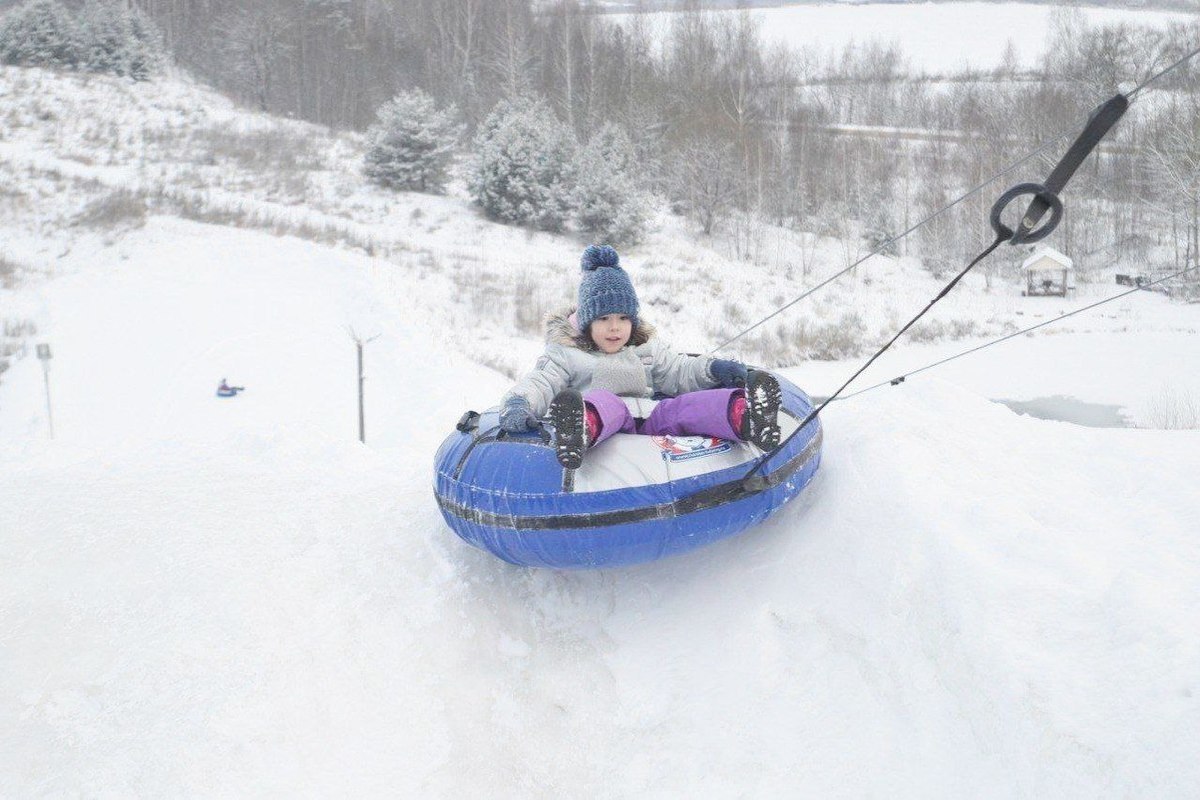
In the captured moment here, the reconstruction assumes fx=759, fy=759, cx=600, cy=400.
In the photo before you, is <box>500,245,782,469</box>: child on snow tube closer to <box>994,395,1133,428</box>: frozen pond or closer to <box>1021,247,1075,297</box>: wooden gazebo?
<box>994,395,1133,428</box>: frozen pond

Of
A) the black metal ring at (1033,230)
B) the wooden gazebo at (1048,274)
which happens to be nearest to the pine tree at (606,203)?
the wooden gazebo at (1048,274)

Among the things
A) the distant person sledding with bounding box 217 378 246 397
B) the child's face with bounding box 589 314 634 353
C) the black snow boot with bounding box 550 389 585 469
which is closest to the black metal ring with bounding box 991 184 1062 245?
the black snow boot with bounding box 550 389 585 469

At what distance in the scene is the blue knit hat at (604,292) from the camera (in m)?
2.97

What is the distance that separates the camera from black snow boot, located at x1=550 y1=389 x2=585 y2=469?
7.37 feet

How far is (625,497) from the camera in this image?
7.39 ft

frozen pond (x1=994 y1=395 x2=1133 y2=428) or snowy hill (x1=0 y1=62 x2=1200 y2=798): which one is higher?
snowy hill (x1=0 y1=62 x2=1200 y2=798)

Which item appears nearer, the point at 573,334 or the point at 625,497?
the point at 625,497

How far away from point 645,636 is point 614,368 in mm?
1046

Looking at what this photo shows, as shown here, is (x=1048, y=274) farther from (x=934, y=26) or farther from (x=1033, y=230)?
(x=934, y=26)

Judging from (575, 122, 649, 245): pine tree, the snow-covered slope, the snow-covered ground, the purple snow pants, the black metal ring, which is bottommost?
the snow-covered slope

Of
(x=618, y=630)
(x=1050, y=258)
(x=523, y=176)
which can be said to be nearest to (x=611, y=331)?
(x=618, y=630)

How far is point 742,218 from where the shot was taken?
21016 mm

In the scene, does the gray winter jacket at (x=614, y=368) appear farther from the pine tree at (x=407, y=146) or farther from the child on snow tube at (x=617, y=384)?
the pine tree at (x=407, y=146)

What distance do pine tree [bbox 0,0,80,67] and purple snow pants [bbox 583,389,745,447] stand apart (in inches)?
976
